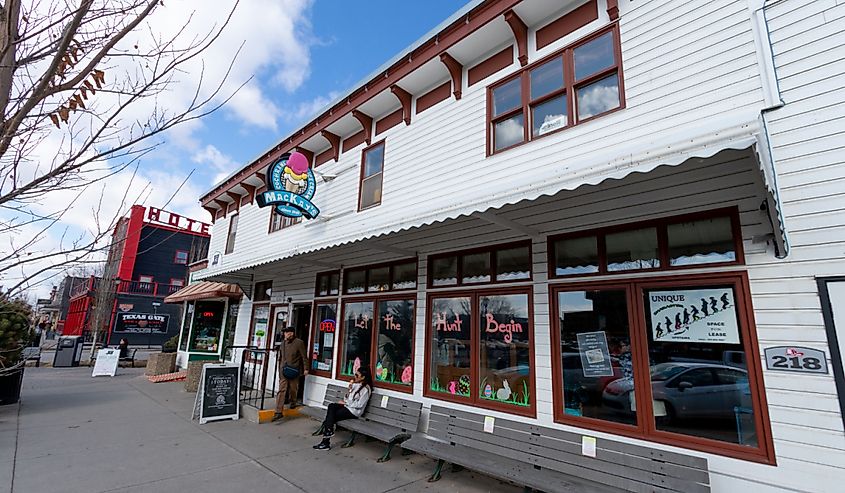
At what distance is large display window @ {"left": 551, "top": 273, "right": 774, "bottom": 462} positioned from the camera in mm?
3842

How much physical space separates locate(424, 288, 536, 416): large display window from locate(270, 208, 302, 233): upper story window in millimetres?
5585

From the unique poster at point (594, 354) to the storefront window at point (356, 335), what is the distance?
4.34 meters

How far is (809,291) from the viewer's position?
3.57 meters

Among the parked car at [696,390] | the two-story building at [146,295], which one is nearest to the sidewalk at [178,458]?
the parked car at [696,390]

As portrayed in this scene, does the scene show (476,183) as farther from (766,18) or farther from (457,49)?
(766,18)

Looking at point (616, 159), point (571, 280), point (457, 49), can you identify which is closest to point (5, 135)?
point (616, 159)

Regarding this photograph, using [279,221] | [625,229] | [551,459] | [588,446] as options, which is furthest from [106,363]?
[625,229]

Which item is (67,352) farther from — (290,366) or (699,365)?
(699,365)

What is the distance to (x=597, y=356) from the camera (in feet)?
15.8

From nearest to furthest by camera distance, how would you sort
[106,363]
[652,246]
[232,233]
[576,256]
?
[652,246] → [576,256] → [232,233] → [106,363]

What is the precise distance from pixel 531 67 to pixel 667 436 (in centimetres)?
521

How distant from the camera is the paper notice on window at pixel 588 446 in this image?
4.52m

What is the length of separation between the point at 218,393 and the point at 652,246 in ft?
27.9

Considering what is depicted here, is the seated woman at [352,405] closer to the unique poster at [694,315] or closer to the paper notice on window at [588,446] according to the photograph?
the paper notice on window at [588,446]
